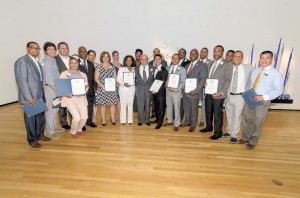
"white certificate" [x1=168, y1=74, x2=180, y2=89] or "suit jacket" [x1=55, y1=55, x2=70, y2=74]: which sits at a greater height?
"suit jacket" [x1=55, y1=55, x2=70, y2=74]

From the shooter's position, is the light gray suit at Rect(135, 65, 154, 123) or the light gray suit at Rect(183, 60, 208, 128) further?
the light gray suit at Rect(135, 65, 154, 123)

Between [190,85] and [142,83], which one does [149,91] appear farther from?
[190,85]

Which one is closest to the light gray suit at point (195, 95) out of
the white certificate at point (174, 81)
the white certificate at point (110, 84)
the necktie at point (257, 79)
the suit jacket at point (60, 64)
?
the white certificate at point (174, 81)

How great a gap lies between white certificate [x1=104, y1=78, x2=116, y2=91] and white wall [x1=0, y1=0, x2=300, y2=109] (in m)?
3.02

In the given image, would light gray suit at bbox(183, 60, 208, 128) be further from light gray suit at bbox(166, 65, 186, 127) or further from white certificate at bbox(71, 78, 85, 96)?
white certificate at bbox(71, 78, 85, 96)

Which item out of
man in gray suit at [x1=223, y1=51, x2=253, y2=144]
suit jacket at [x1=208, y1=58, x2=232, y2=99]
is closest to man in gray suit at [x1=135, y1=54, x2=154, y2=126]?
suit jacket at [x1=208, y1=58, x2=232, y2=99]

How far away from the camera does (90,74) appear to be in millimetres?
4559

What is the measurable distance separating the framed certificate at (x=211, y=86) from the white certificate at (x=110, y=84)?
6.63 ft

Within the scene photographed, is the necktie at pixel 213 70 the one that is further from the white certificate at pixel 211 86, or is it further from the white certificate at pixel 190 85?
the white certificate at pixel 190 85

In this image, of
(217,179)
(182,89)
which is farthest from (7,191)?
(182,89)

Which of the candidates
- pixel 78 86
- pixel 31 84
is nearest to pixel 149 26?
pixel 78 86

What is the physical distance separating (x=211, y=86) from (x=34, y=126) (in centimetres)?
339

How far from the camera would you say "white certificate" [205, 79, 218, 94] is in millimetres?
3921

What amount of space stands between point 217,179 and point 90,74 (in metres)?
3.34
